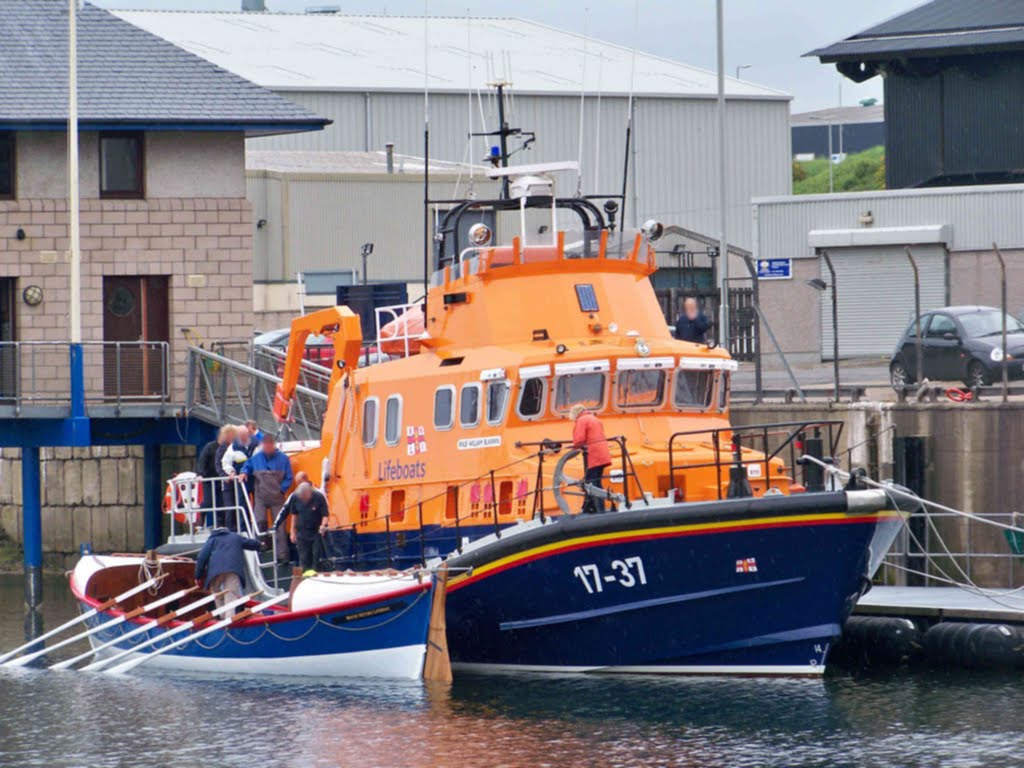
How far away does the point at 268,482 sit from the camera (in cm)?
2267

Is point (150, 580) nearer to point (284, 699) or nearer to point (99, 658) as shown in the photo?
point (99, 658)

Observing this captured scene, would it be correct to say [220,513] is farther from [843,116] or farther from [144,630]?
[843,116]

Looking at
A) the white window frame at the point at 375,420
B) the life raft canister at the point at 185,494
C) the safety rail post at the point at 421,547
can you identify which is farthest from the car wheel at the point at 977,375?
the life raft canister at the point at 185,494

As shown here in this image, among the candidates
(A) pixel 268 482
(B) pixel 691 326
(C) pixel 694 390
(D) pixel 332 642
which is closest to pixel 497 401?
(C) pixel 694 390

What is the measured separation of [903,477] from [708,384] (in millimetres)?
4378

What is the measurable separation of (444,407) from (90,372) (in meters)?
9.74

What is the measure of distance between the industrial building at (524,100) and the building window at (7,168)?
16.1m

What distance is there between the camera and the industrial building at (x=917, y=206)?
37.7m

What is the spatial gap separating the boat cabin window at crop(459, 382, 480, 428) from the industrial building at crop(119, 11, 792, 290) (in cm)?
2708

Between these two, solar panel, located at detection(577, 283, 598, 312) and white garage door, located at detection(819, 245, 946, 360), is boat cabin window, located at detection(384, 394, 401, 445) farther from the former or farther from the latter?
white garage door, located at detection(819, 245, 946, 360)

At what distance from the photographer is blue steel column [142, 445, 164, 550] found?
31.5 m

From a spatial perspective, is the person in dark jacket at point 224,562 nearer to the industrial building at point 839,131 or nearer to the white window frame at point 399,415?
the white window frame at point 399,415

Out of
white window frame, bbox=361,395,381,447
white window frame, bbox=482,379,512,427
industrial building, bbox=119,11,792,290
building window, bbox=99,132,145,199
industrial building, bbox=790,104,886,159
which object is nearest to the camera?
white window frame, bbox=482,379,512,427

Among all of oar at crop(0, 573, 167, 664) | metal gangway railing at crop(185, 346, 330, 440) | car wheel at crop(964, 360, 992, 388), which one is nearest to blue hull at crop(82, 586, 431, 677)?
oar at crop(0, 573, 167, 664)
